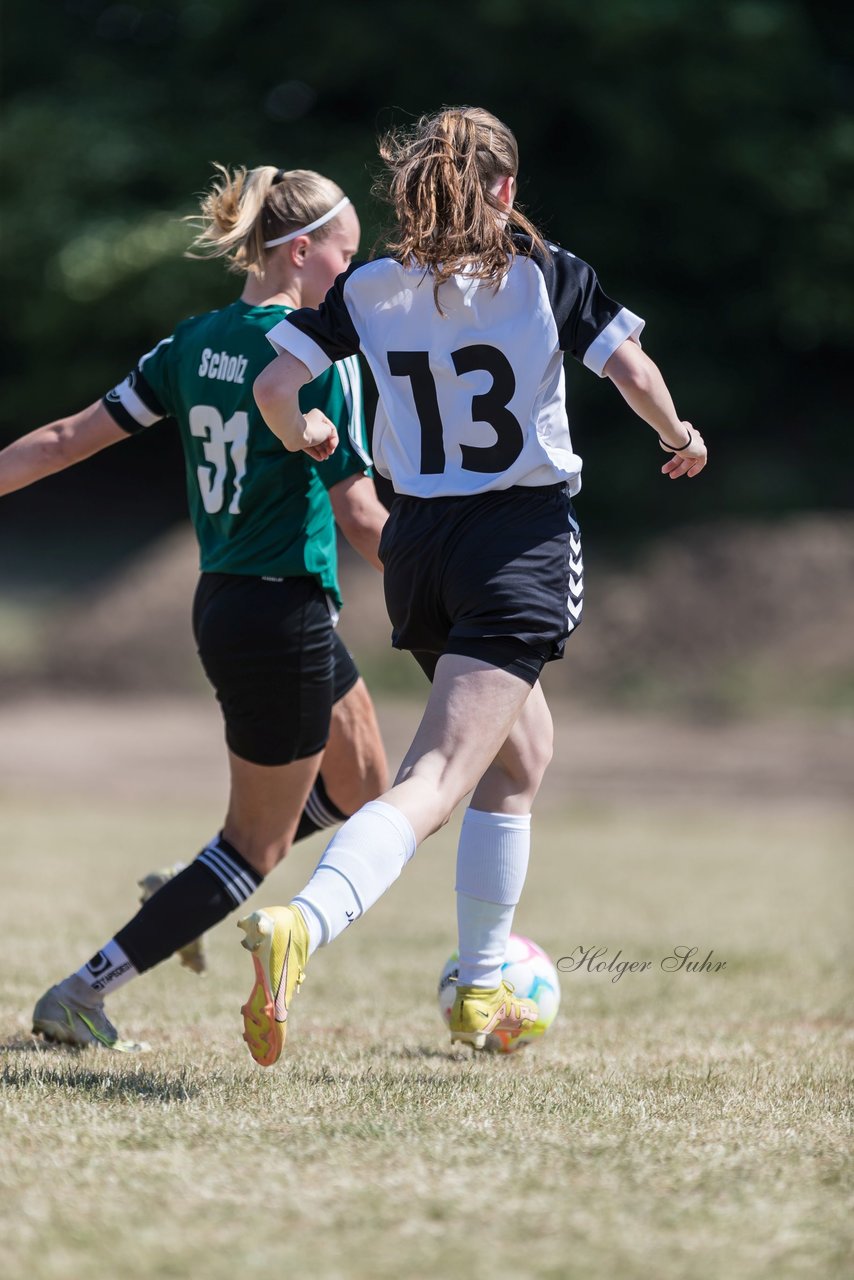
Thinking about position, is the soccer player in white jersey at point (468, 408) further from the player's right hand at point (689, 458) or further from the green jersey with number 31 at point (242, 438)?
the green jersey with number 31 at point (242, 438)

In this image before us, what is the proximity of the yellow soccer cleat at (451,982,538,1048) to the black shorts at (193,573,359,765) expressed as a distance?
773mm

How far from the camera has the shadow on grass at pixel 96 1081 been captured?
3062 mm

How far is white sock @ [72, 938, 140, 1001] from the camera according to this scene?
3803 mm

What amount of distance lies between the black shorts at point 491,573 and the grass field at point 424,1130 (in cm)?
98

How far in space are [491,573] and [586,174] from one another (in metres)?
21.5

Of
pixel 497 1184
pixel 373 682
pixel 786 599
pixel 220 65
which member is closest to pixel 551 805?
pixel 373 682

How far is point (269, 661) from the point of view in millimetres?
3852

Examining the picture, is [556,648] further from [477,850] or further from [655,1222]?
[655,1222]

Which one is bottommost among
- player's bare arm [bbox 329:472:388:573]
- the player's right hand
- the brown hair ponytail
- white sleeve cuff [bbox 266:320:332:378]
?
player's bare arm [bbox 329:472:388:573]

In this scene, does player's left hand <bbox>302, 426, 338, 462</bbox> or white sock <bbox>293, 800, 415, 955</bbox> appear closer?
white sock <bbox>293, 800, 415, 955</bbox>

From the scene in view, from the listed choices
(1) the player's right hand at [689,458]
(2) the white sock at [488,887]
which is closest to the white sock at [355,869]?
(2) the white sock at [488,887]

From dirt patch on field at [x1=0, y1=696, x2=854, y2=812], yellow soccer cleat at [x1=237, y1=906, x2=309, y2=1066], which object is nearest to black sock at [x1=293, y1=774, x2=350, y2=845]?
yellow soccer cleat at [x1=237, y1=906, x2=309, y2=1066]

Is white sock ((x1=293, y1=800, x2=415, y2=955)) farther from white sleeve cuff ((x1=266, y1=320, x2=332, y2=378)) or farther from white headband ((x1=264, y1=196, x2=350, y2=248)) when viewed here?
white headband ((x1=264, y1=196, x2=350, y2=248))

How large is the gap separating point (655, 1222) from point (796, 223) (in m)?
20.7
